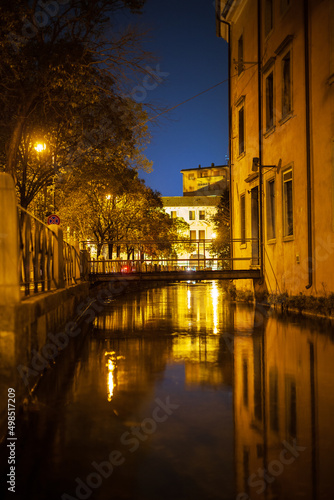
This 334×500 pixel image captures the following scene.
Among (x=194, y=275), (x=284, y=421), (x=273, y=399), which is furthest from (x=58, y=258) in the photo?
(x=194, y=275)

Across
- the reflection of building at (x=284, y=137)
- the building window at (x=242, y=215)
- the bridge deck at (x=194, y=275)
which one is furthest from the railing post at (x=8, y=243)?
the building window at (x=242, y=215)

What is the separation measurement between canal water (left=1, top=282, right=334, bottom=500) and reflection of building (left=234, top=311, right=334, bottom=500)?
0.01 meters

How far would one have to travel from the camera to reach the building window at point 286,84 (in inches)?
690

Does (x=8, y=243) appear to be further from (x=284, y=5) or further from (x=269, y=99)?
(x=269, y=99)

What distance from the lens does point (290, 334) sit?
10648mm

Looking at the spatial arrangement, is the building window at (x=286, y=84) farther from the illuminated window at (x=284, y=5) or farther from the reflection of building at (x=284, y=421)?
the reflection of building at (x=284, y=421)

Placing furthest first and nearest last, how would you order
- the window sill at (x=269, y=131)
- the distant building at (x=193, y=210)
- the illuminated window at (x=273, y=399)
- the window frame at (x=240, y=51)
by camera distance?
the distant building at (x=193, y=210), the window frame at (x=240, y=51), the window sill at (x=269, y=131), the illuminated window at (x=273, y=399)

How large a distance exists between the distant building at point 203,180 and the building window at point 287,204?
7971cm

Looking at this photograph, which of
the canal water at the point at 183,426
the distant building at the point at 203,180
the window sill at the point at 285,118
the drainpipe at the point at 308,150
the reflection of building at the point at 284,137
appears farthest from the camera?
the distant building at the point at 203,180

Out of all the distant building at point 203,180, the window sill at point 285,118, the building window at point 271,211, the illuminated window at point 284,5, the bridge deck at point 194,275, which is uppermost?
the distant building at point 203,180

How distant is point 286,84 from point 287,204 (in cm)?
391

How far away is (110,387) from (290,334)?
5.40 m

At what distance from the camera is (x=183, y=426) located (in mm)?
4648

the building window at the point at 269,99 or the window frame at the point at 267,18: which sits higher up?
the window frame at the point at 267,18
